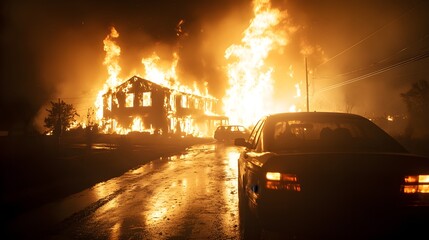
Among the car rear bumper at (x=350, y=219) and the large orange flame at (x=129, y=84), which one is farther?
the large orange flame at (x=129, y=84)

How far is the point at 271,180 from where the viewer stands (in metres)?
3.88

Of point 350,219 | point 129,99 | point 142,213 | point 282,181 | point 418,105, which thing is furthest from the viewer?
point 129,99

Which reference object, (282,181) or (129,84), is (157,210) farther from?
(129,84)

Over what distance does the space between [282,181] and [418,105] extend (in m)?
48.1

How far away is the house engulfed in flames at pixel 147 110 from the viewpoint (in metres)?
48.5

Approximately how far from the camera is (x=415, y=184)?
3.61 meters

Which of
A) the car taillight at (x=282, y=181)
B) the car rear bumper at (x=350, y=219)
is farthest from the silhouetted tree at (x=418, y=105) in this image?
the car taillight at (x=282, y=181)

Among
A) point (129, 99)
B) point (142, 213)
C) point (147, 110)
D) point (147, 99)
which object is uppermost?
point (129, 99)

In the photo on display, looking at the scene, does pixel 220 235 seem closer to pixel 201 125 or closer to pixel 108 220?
pixel 108 220

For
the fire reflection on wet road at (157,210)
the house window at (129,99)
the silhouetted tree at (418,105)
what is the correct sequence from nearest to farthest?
the fire reflection on wet road at (157,210)
the silhouetted tree at (418,105)
the house window at (129,99)

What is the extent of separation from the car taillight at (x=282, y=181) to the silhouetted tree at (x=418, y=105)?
139ft

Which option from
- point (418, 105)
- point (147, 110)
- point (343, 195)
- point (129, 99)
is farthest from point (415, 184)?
point (129, 99)

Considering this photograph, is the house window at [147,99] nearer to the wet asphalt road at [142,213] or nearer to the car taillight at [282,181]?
the wet asphalt road at [142,213]

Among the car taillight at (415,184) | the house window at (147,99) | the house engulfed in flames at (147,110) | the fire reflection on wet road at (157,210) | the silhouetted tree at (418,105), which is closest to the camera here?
the car taillight at (415,184)
